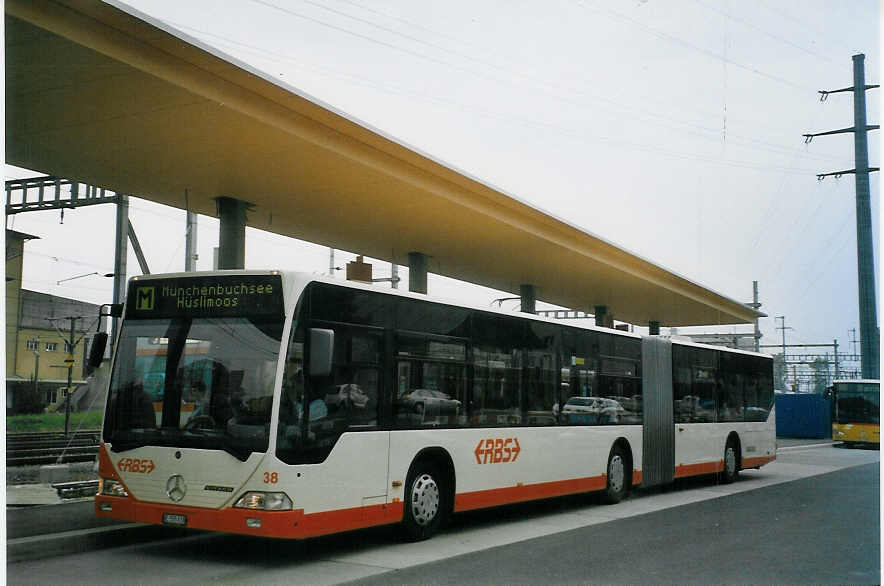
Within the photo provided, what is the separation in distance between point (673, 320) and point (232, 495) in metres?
36.8

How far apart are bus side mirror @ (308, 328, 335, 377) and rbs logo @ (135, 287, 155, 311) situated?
6.64 ft

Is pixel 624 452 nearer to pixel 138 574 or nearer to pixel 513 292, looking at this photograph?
pixel 138 574

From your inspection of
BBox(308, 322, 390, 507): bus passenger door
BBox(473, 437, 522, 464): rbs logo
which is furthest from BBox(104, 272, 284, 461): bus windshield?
BBox(473, 437, 522, 464): rbs logo

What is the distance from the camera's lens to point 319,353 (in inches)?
337

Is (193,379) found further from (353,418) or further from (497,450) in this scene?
(497,450)

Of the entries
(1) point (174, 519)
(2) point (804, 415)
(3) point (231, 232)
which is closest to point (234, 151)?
(3) point (231, 232)

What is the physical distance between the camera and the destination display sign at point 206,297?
8.89 m

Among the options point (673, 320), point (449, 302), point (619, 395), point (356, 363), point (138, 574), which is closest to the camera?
point (138, 574)

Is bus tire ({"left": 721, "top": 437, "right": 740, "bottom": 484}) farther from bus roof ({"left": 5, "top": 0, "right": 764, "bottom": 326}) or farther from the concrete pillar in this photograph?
the concrete pillar

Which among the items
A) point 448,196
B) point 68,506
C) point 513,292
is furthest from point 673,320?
point 68,506

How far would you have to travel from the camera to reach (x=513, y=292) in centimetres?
3281

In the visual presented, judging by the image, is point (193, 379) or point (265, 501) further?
point (193, 379)

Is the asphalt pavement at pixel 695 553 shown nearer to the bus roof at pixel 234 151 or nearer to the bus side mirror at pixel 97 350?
the bus side mirror at pixel 97 350

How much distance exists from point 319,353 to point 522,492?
4.97 metres
